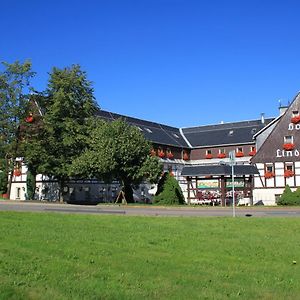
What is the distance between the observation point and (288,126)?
55.1 metres

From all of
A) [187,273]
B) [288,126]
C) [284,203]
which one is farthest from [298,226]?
[288,126]

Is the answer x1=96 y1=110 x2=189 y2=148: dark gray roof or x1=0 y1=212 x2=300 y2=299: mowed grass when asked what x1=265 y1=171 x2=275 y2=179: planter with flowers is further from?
x1=0 y1=212 x2=300 y2=299: mowed grass

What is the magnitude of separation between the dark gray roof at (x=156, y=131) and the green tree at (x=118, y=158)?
21.1 meters

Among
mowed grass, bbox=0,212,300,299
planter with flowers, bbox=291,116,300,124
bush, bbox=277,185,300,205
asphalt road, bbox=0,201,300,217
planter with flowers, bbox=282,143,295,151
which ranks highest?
planter with flowers, bbox=291,116,300,124

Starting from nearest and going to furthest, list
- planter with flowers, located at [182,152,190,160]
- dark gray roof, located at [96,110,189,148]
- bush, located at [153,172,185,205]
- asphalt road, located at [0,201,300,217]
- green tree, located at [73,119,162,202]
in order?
asphalt road, located at [0,201,300,217]
green tree, located at [73,119,162,202]
bush, located at [153,172,185,205]
dark gray roof, located at [96,110,189,148]
planter with flowers, located at [182,152,190,160]

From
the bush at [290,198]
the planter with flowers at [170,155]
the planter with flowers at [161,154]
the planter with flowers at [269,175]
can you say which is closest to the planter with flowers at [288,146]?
the planter with flowers at [269,175]

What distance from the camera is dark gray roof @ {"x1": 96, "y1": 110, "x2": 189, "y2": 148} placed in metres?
68.3

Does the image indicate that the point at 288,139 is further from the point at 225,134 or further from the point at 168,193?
Result: the point at 225,134

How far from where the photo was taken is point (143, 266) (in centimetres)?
819

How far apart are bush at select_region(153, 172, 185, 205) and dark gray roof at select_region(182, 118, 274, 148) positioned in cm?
3003

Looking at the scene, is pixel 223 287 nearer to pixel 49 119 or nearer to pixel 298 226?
pixel 298 226

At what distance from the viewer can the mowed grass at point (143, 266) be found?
6.70 meters

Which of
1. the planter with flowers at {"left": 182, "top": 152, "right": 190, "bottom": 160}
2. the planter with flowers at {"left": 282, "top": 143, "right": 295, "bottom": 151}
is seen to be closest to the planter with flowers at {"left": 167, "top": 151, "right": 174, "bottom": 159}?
the planter with flowers at {"left": 182, "top": 152, "right": 190, "bottom": 160}

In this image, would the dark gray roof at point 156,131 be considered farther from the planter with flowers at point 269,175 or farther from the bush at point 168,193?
the bush at point 168,193
